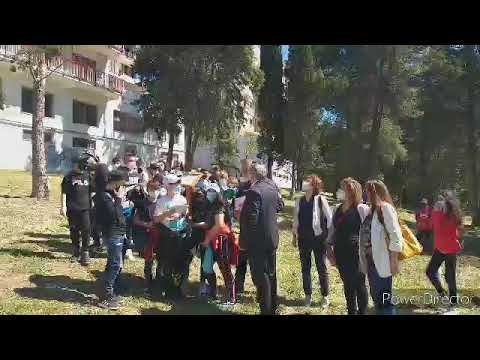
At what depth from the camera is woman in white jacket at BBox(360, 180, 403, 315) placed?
15.3 feet

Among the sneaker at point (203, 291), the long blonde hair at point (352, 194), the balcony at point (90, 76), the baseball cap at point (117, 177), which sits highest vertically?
the balcony at point (90, 76)

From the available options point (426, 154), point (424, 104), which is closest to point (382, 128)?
point (424, 104)

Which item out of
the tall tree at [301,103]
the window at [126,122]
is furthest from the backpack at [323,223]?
the window at [126,122]

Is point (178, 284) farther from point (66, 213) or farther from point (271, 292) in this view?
point (66, 213)

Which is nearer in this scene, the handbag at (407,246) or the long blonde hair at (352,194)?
the handbag at (407,246)

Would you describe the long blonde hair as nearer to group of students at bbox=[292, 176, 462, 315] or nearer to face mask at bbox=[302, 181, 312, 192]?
group of students at bbox=[292, 176, 462, 315]

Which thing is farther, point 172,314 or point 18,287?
point 18,287

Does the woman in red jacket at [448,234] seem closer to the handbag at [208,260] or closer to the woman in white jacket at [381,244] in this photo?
the woman in white jacket at [381,244]

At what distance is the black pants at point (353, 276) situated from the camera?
5004 mm

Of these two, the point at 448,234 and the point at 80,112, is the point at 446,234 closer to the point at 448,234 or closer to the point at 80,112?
the point at 448,234

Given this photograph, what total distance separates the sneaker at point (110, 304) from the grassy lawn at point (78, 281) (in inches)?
3.2

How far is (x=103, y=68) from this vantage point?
30312mm

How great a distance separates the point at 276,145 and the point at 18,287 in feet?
53.4

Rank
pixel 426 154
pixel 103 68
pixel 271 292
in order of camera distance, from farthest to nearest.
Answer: pixel 103 68 → pixel 426 154 → pixel 271 292
